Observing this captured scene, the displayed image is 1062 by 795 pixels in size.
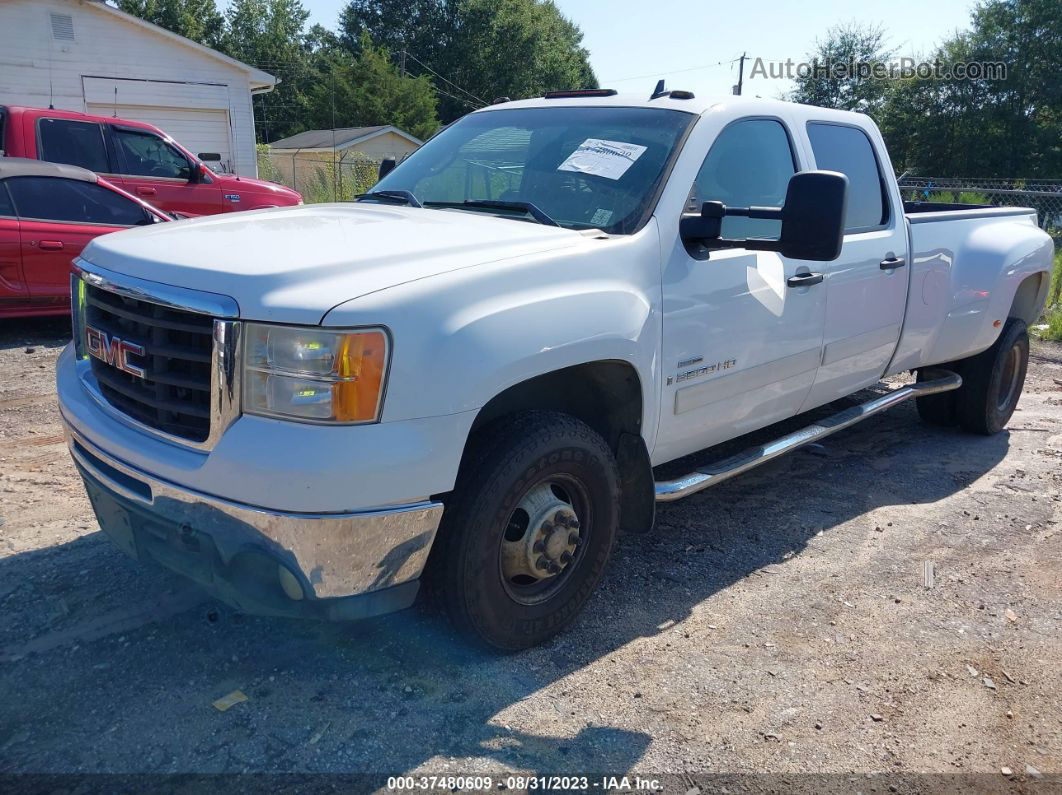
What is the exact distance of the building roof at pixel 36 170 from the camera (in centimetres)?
775

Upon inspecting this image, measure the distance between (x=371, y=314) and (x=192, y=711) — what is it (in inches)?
55.5

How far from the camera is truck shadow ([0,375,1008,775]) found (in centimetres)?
268

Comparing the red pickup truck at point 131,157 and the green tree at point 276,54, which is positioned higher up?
the green tree at point 276,54

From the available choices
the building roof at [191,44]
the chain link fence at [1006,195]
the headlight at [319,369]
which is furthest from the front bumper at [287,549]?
the building roof at [191,44]

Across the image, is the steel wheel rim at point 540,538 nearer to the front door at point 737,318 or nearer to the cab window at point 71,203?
the front door at point 737,318

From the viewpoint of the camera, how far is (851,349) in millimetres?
4512

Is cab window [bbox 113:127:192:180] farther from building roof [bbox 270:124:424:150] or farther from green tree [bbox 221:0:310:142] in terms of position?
green tree [bbox 221:0:310:142]

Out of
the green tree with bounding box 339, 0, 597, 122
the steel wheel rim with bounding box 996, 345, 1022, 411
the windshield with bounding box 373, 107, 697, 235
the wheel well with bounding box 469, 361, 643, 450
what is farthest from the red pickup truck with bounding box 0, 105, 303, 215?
the green tree with bounding box 339, 0, 597, 122

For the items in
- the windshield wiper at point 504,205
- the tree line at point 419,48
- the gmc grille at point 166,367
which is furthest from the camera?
the tree line at point 419,48

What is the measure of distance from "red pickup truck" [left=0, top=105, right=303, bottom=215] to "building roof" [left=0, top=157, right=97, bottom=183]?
205cm

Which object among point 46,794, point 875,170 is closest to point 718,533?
point 875,170

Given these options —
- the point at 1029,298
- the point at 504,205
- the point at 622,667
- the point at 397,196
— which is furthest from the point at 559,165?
the point at 1029,298

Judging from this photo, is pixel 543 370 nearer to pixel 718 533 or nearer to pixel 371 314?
pixel 371 314

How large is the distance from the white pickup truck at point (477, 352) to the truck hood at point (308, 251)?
13 millimetres
